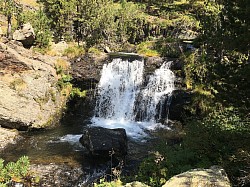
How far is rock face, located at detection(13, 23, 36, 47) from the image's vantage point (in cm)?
2508

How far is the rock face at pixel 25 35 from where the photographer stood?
25.1m

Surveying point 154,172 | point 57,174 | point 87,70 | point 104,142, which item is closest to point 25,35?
point 87,70

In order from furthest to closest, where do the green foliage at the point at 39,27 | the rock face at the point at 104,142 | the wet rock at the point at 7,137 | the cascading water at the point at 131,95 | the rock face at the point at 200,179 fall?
the green foliage at the point at 39,27, the cascading water at the point at 131,95, the wet rock at the point at 7,137, the rock face at the point at 104,142, the rock face at the point at 200,179

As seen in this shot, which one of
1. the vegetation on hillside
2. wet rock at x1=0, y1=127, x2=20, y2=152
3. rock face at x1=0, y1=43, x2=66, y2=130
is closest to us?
the vegetation on hillside

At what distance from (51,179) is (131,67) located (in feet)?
51.8

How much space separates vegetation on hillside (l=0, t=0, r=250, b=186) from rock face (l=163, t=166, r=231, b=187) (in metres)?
1.23

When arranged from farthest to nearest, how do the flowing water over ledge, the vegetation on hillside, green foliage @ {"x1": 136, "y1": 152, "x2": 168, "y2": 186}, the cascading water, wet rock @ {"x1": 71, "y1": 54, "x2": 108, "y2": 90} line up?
wet rock @ {"x1": 71, "y1": 54, "x2": 108, "y2": 90} < the cascading water < the flowing water over ledge < the vegetation on hillside < green foliage @ {"x1": 136, "y1": 152, "x2": 168, "y2": 186}

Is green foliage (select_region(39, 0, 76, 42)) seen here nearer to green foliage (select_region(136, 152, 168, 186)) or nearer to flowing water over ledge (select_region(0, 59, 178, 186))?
flowing water over ledge (select_region(0, 59, 178, 186))

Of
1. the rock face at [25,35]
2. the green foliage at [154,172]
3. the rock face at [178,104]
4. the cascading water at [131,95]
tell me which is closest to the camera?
the green foliage at [154,172]

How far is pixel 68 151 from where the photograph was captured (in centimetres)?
A: 1669

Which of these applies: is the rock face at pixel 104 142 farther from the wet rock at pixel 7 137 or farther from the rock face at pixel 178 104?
the rock face at pixel 178 104

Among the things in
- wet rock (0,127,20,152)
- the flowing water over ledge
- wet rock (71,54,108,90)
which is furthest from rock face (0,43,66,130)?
wet rock (71,54,108,90)

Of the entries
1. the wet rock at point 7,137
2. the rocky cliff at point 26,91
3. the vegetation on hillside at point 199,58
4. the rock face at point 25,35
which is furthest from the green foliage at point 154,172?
the rock face at point 25,35

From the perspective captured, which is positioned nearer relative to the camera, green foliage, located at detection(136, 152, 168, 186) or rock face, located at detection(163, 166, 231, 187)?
rock face, located at detection(163, 166, 231, 187)
